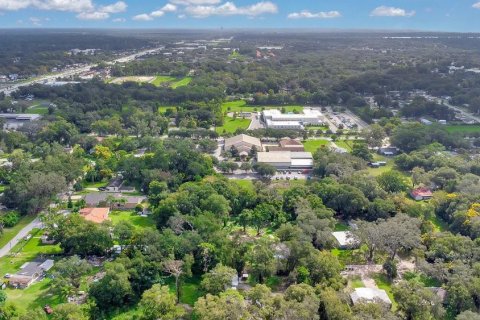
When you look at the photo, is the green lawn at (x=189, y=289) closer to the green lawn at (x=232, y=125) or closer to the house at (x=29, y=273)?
the house at (x=29, y=273)

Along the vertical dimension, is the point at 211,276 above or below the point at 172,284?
above

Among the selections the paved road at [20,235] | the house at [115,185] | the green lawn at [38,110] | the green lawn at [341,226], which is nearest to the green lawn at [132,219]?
the house at [115,185]

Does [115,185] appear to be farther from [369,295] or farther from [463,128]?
[463,128]

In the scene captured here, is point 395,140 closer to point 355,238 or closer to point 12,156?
point 355,238

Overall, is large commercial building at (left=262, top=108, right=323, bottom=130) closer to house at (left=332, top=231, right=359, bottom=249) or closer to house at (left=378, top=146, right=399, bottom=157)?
house at (left=378, top=146, right=399, bottom=157)

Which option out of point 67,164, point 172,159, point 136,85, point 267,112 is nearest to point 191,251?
point 172,159

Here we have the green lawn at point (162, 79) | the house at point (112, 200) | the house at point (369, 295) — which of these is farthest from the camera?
the green lawn at point (162, 79)
